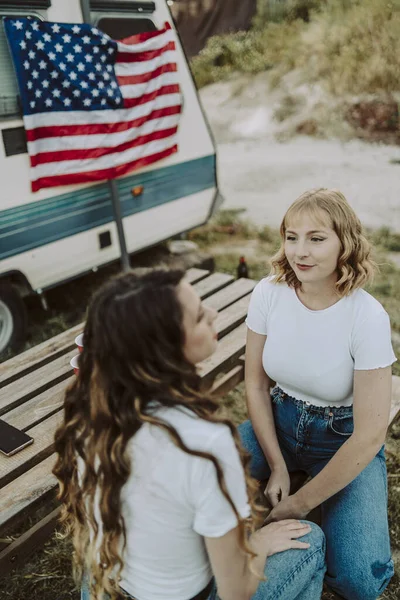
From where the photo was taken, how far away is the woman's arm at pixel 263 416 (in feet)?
7.30

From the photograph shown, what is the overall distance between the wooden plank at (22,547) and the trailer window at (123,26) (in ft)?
12.9

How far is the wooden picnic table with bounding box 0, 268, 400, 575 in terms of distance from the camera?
200cm

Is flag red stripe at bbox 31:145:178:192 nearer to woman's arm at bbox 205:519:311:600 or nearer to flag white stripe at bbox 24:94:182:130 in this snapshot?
flag white stripe at bbox 24:94:182:130

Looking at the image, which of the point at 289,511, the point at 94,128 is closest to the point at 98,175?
the point at 94,128

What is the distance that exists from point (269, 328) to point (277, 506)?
0.69 meters

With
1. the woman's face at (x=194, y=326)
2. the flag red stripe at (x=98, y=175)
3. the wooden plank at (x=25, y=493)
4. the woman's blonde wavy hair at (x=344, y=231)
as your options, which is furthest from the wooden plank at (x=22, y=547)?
the flag red stripe at (x=98, y=175)

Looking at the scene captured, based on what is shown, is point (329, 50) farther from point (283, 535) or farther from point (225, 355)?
point (283, 535)

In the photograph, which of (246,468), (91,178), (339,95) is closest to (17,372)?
(246,468)

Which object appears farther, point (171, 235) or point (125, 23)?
point (171, 235)

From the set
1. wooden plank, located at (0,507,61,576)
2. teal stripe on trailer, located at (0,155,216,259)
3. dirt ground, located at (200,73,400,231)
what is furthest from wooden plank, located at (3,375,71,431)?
dirt ground, located at (200,73,400,231)

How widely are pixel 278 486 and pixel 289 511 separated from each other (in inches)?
4.8

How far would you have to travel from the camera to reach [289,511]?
2111 millimetres

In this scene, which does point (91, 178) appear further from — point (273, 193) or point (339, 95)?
point (339, 95)

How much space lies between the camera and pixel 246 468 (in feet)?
4.89
